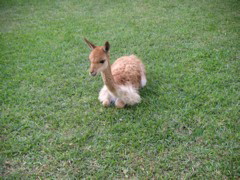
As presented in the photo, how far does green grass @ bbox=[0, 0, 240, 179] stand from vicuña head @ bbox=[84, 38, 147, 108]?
171 millimetres

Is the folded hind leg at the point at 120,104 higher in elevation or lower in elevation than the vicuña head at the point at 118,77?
lower

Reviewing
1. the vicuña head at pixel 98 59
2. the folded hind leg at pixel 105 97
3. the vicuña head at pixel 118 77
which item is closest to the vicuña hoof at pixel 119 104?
the vicuña head at pixel 118 77

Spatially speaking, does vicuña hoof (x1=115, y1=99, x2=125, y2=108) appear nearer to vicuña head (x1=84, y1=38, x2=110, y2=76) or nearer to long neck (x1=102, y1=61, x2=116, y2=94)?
long neck (x1=102, y1=61, x2=116, y2=94)

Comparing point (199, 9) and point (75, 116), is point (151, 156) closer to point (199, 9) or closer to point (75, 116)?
point (75, 116)

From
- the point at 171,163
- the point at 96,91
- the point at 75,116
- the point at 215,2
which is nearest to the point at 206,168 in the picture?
the point at 171,163

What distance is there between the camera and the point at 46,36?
630 centimetres

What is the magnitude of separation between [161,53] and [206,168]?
3149mm

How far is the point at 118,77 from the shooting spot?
12.4ft

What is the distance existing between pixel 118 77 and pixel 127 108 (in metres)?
0.58

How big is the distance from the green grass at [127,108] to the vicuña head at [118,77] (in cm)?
17

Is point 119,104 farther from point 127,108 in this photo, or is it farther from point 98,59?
point 98,59

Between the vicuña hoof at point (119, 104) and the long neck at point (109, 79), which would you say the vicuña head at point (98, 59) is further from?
the vicuña hoof at point (119, 104)

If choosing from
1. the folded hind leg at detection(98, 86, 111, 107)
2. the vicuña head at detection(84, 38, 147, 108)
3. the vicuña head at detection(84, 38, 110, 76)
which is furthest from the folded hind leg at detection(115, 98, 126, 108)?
the vicuña head at detection(84, 38, 110, 76)

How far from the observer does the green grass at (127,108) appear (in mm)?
2732
